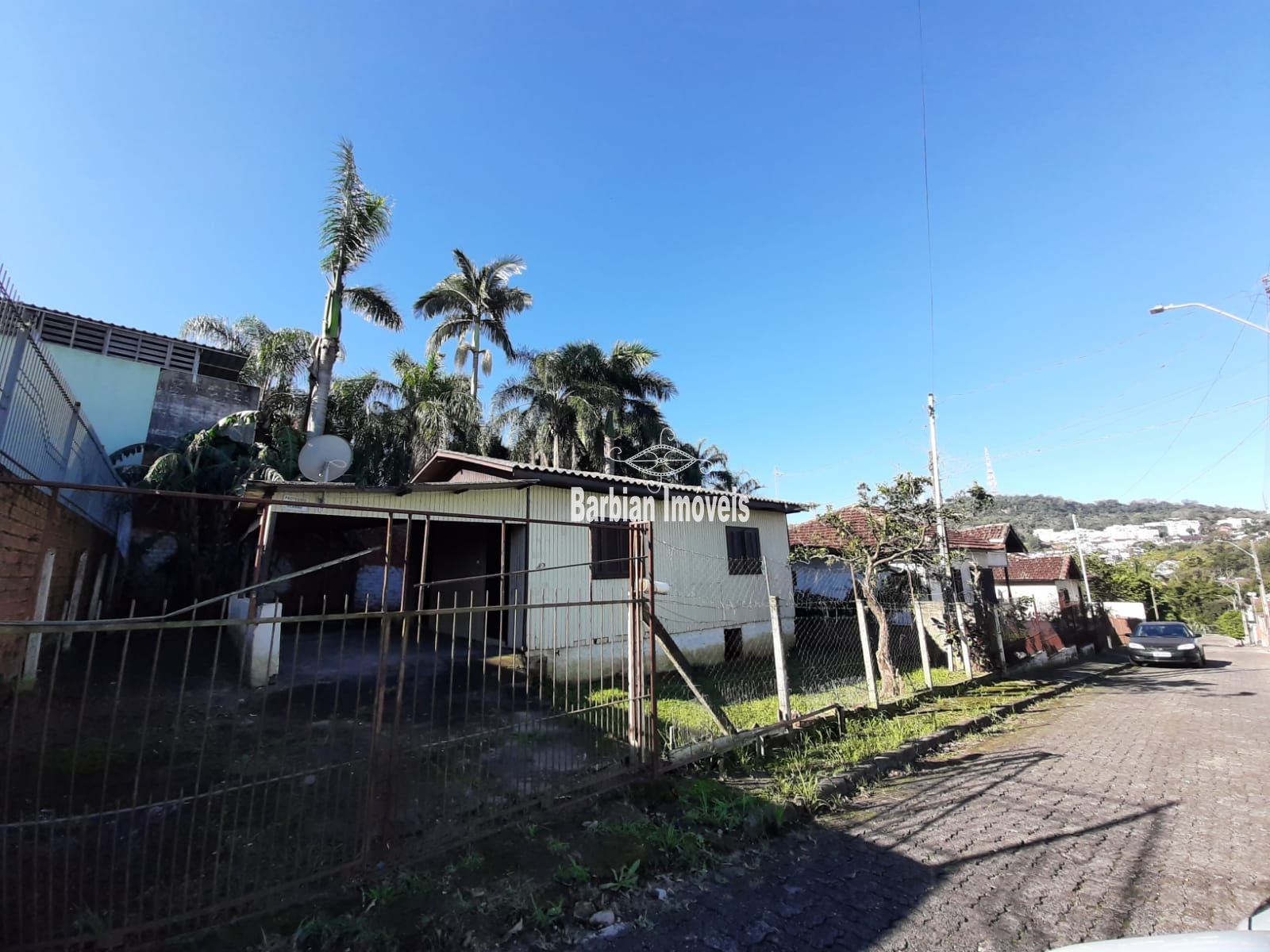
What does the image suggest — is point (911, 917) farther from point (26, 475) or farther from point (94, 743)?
point (26, 475)

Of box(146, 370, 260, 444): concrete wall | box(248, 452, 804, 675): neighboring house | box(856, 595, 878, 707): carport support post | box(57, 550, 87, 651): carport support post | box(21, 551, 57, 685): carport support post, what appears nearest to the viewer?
box(21, 551, 57, 685): carport support post

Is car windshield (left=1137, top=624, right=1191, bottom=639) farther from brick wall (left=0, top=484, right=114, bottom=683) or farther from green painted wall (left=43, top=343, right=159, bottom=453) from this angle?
green painted wall (left=43, top=343, right=159, bottom=453)

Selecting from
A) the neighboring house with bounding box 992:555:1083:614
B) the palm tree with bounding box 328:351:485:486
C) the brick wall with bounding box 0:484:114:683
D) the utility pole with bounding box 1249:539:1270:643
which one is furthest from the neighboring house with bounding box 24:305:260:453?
the utility pole with bounding box 1249:539:1270:643

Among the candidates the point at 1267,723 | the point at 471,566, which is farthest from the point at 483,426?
the point at 1267,723

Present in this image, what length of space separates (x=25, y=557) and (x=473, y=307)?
19891mm

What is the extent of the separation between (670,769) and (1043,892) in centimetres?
263

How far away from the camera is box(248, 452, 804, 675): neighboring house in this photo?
9141 millimetres

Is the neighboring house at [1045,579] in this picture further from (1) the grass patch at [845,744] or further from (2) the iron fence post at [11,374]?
(2) the iron fence post at [11,374]

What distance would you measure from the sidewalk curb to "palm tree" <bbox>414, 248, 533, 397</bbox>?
1999cm

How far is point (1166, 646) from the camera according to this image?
15.3 m

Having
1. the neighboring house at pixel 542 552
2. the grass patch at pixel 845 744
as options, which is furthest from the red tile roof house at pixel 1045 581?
the grass patch at pixel 845 744

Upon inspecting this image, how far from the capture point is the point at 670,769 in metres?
4.82

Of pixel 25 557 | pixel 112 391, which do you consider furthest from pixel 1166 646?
pixel 112 391

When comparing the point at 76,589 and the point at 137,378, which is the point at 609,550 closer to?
the point at 76,589
